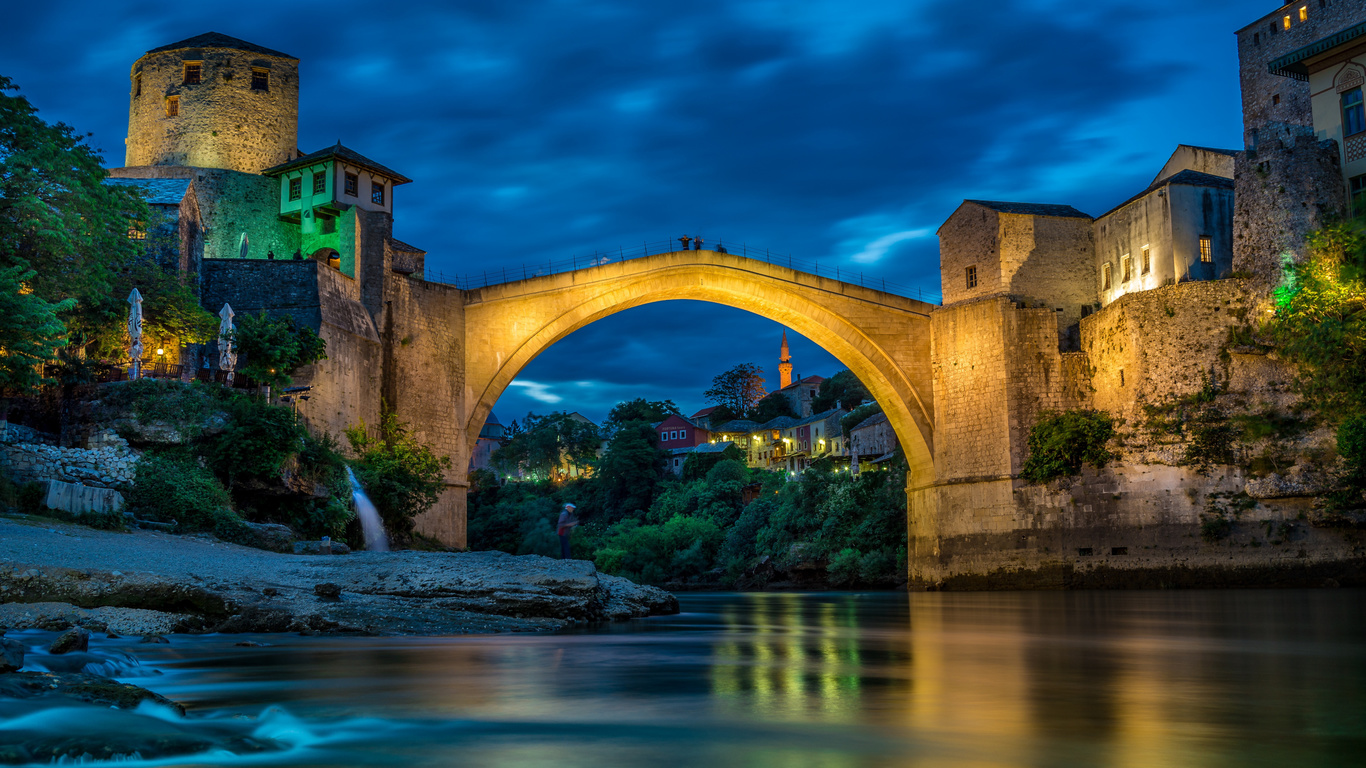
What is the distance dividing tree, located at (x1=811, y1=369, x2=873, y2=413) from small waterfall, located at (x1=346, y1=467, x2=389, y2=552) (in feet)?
167

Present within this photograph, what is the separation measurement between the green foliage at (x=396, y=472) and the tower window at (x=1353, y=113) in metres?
23.0

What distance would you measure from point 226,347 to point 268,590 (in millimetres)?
11112

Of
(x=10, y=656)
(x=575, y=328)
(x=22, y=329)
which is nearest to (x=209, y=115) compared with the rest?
(x=575, y=328)

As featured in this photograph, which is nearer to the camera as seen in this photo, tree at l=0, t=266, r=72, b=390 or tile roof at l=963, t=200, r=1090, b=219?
tree at l=0, t=266, r=72, b=390

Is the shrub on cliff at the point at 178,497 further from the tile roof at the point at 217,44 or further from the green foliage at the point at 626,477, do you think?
the green foliage at the point at 626,477

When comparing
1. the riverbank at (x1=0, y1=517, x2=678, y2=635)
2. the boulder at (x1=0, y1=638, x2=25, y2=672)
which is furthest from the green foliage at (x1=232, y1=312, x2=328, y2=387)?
the boulder at (x1=0, y1=638, x2=25, y2=672)

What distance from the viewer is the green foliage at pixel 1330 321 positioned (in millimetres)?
22312

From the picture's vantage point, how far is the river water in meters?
3.99

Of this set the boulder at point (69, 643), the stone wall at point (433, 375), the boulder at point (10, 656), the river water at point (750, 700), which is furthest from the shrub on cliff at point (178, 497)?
the boulder at point (10, 656)

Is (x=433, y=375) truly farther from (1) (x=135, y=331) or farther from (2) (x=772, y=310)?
(2) (x=772, y=310)

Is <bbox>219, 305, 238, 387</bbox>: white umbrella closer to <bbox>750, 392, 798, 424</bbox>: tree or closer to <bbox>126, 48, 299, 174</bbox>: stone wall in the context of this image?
<bbox>126, 48, 299, 174</bbox>: stone wall

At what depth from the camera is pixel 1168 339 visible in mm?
25219

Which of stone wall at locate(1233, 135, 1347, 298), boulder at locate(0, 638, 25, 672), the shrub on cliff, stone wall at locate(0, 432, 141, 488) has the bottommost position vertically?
boulder at locate(0, 638, 25, 672)

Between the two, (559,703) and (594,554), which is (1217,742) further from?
(594,554)
